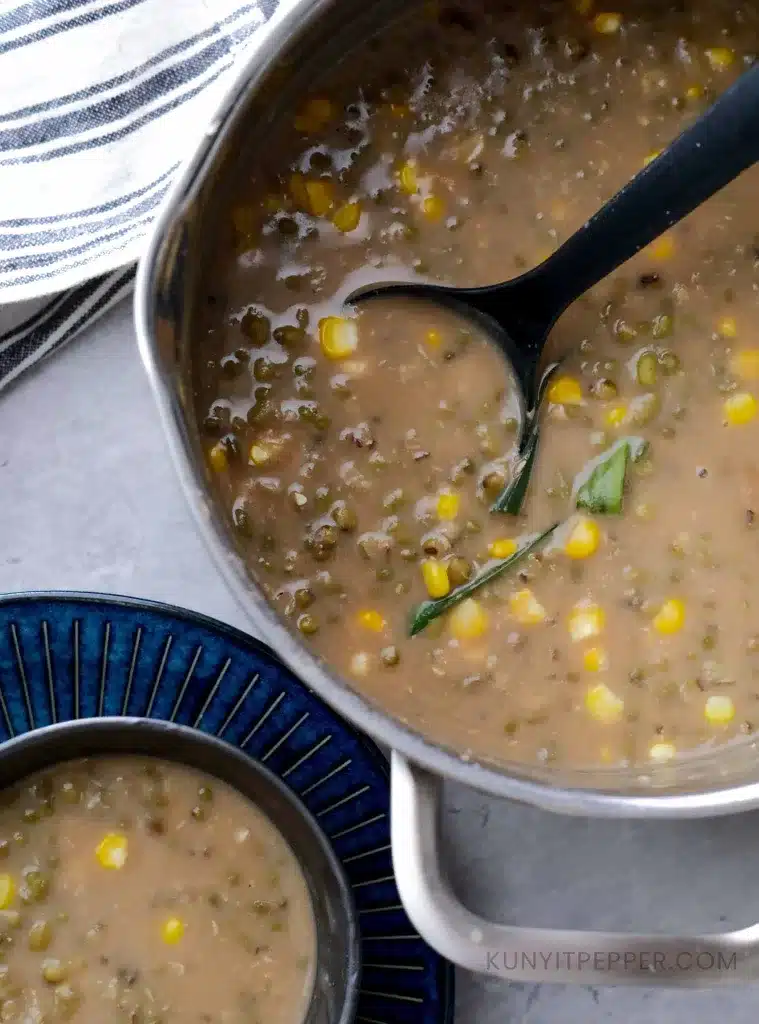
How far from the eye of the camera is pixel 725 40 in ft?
4.42

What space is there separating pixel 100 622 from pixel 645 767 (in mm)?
829

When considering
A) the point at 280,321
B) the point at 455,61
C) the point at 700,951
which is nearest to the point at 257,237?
the point at 280,321

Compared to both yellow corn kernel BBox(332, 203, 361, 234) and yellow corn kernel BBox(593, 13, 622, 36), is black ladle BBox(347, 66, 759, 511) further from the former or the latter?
yellow corn kernel BBox(593, 13, 622, 36)

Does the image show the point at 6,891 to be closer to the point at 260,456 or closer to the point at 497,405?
the point at 260,456

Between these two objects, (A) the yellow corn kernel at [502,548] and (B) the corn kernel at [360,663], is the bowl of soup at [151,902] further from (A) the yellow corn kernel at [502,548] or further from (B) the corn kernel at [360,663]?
(A) the yellow corn kernel at [502,548]

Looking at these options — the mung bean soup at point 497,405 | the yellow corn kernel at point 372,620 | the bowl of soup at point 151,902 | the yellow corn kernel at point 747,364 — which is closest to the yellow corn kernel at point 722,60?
the mung bean soup at point 497,405

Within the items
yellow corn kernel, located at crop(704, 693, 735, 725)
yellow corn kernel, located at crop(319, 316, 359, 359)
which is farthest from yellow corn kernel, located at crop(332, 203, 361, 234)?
yellow corn kernel, located at crop(704, 693, 735, 725)

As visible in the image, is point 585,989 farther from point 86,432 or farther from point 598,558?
point 86,432

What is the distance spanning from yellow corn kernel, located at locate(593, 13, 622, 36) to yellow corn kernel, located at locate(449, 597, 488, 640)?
2.45 ft

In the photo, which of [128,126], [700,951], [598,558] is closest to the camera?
[700,951]

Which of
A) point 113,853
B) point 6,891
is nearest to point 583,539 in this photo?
Result: point 113,853

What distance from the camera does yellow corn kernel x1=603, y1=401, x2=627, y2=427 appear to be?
1.33m

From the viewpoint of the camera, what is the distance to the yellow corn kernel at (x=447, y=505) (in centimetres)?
132

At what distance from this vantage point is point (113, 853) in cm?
162
